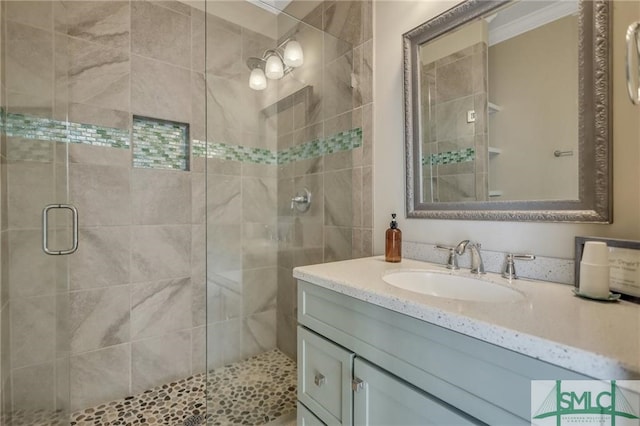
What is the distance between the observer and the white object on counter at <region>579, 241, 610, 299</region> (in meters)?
0.75

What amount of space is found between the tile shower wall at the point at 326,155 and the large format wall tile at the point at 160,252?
72 cm

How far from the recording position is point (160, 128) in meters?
1.91

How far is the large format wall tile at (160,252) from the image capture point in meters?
1.82

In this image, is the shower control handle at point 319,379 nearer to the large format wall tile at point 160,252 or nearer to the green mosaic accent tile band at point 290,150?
the green mosaic accent tile band at point 290,150

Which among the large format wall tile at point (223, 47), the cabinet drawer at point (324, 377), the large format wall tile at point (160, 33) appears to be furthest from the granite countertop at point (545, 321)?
the large format wall tile at point (160, 33)

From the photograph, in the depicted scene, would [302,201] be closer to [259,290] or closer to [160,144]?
[259,290]

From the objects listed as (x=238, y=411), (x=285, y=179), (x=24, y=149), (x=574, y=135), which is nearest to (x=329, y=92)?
(x=285, y=179)

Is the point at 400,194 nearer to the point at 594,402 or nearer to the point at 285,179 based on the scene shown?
the point at 285,179

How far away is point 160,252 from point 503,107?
2067 mm

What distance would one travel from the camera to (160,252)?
1.89 m

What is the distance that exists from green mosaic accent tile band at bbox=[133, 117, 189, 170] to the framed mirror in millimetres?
1515

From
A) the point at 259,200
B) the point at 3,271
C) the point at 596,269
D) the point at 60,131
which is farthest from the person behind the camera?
the point at 259,200

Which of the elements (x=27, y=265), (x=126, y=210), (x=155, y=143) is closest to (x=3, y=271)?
(x=27, y=265)

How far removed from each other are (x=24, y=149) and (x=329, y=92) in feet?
5.07
